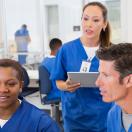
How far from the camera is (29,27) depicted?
18.6 ft

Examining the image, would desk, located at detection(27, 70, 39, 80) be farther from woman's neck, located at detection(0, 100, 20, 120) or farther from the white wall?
woman's neck, located at detection(0, 100, 20, 120)

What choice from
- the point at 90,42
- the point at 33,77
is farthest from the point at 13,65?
the point at 33,77

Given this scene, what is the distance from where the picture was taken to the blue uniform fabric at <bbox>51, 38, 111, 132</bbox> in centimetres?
185

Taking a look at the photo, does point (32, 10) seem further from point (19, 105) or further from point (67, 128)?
point (19, 105)

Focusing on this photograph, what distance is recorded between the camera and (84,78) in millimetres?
1802

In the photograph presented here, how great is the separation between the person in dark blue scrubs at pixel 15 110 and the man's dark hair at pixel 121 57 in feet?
1.14

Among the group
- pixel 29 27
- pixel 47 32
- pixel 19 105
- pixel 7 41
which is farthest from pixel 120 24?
pixel 19 105

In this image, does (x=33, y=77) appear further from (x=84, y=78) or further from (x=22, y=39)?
(x=84, y=78)

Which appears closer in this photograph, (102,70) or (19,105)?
(102,70)

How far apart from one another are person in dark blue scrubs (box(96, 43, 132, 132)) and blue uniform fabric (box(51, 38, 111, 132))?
1.84 ft

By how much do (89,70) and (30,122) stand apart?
679mm

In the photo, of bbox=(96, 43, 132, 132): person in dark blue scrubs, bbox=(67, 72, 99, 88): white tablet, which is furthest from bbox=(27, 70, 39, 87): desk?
bbox=(96, 43, 132, 132): person in dark blue scrubs

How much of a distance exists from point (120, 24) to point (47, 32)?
1307mm

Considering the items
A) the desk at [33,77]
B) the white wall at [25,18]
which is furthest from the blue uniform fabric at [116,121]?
the white wall at [25,18]
